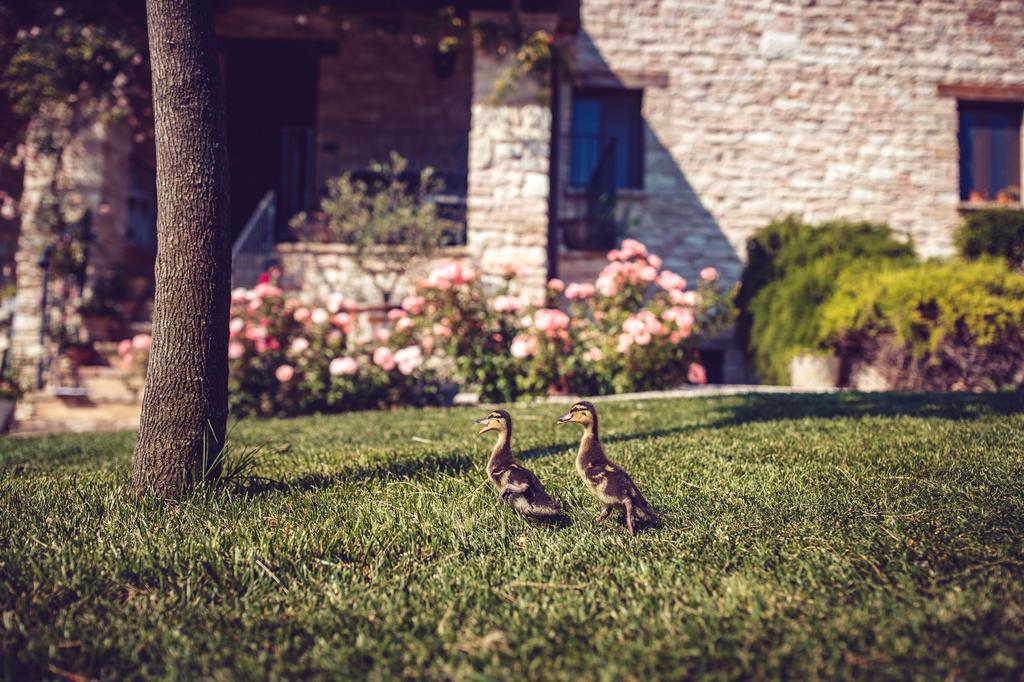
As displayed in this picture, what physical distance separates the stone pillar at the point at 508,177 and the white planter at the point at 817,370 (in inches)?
120

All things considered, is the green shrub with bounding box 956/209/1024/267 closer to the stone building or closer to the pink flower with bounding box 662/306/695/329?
the stone building

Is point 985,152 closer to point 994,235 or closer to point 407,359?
point 994,235

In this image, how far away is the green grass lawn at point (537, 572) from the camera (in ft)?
5.09

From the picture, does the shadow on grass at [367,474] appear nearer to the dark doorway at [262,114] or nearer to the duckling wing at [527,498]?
the duckling wing at [527,498]

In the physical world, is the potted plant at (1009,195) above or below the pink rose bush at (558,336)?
above

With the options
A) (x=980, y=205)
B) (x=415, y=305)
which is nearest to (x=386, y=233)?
(x=415, y=305)

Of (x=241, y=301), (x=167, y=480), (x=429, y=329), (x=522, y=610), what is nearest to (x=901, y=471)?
(x=522, y=610)

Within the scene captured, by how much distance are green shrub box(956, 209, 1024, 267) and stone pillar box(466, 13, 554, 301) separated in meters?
6.68

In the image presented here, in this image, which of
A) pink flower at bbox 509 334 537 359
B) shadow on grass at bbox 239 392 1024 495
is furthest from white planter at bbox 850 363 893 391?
pink flower at bbox 509 334 537 359

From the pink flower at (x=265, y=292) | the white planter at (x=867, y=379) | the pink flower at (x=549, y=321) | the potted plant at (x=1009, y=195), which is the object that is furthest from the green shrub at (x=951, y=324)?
the pink flower at (x=265, y=292)

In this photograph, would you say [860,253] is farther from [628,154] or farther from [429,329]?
[429,329]

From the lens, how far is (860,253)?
832cm

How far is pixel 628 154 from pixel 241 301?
6.71 metres

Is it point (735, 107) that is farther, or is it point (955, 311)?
point (735, 107)
